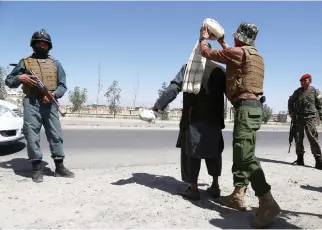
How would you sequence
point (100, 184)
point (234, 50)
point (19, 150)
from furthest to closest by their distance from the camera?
point (19, 150), point (100, 184), point (234, 50)

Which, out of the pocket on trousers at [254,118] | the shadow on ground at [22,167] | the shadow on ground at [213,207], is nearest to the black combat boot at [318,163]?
the shadow on ground at [213,207]

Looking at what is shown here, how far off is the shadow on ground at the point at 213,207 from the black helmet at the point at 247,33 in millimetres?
1806

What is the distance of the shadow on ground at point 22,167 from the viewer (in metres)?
5.09

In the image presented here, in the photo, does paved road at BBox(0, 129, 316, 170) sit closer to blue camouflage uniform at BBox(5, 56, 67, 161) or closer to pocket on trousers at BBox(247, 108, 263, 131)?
blue camouflage uniform at BBox(5, 56, 67, 161)

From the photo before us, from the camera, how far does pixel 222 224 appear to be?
326 cm

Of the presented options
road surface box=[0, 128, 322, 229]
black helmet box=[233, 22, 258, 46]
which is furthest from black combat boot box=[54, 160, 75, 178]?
black helmet box=[233, 22, 258, 46]

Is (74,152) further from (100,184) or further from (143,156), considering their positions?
(100,184)

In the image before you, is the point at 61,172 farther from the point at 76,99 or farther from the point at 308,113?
the point at 76,99

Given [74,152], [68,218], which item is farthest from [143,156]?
[68,218]

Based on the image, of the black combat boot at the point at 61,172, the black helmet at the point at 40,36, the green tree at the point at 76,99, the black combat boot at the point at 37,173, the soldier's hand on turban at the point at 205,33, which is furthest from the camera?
the green tree at the point at 76,99

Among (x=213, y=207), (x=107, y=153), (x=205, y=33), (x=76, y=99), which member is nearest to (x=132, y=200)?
(x=213, y=207)

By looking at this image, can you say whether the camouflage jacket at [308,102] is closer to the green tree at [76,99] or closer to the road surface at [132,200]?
the road surface at [132,200]

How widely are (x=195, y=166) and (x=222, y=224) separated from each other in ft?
2.85

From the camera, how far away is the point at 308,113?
692 cm
